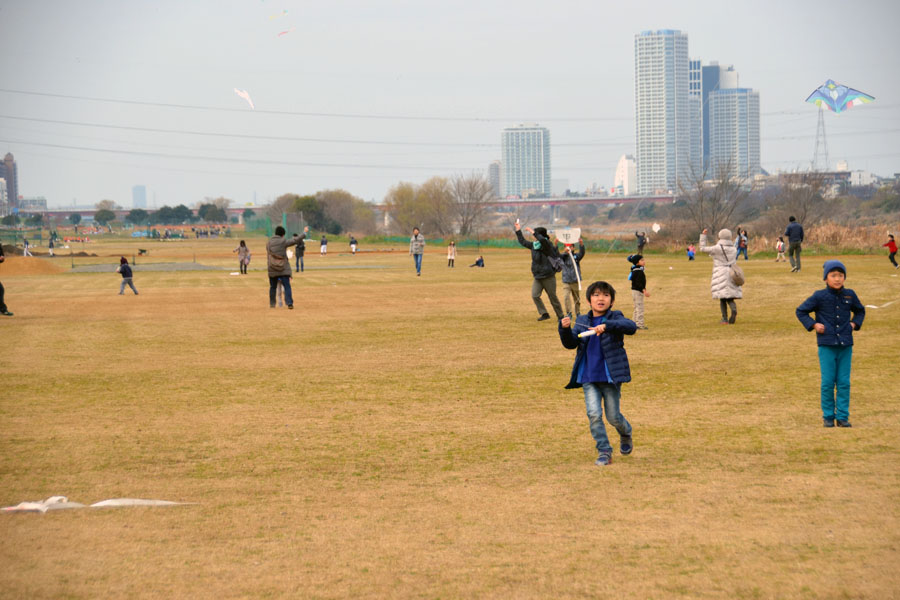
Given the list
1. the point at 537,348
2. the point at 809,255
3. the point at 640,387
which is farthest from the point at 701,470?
the point at 809,255

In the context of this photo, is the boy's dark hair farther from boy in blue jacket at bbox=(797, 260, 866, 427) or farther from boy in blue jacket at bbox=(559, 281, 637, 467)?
boy in blue jacket at bbox=(797, 260, 866, 427)

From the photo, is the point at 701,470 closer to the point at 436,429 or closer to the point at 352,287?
the point at 436,429

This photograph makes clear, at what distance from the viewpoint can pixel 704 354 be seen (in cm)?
1532

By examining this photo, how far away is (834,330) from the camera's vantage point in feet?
31.1

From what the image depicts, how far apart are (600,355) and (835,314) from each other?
9.39 feet

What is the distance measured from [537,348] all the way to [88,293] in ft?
73.7

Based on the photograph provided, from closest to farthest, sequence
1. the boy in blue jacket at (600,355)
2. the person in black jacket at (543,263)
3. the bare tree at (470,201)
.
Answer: the boy in blue jacket at (600,355) → the person in black jacket at (543,263) → the bare tree at (470,201)

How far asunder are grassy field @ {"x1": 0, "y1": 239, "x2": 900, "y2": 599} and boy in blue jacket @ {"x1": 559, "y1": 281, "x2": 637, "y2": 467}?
0.44 m

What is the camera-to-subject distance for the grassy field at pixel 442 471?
575 centimetres

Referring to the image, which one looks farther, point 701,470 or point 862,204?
point 862,204

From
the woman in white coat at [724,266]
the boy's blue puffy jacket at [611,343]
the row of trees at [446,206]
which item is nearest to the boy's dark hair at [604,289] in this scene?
the boy's blue puffy jacket at [611,343]

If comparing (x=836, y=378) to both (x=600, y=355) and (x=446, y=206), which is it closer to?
(x=600, y=355)

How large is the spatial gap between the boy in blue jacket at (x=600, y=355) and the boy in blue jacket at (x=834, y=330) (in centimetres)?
237

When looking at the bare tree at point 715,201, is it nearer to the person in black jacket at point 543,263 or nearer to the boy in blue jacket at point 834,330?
the person in black jacket at point 543,263
